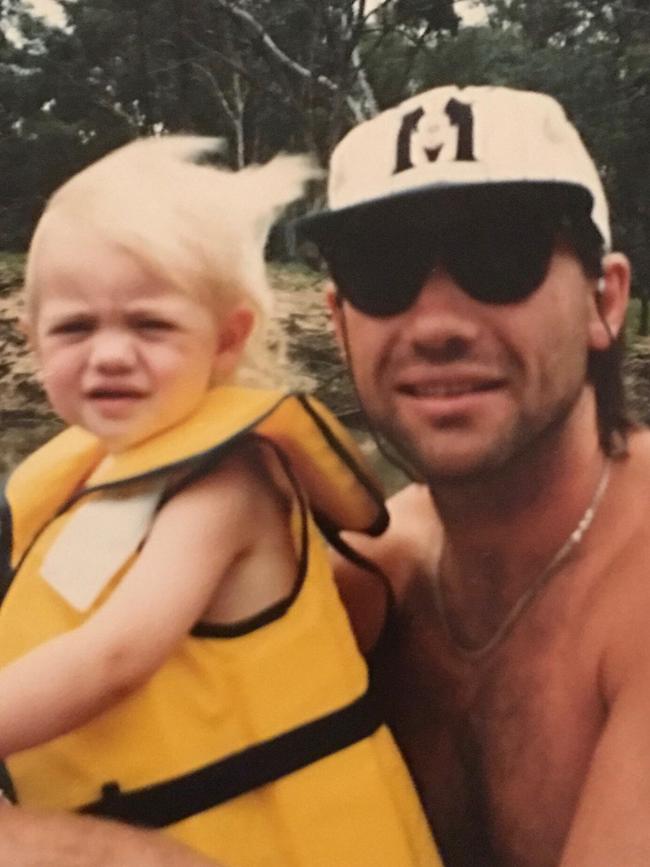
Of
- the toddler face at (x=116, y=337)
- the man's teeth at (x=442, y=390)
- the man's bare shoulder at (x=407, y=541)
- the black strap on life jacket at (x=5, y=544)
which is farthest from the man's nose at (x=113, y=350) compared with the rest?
the man's bare shoulder at (x=407, y=541)

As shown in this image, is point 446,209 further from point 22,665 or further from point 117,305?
point 22,665

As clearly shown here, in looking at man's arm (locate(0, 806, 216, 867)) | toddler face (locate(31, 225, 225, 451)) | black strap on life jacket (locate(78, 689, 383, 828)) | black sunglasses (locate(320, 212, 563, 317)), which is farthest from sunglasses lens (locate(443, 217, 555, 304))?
man's arm (locate(0, 806, 216, 867))

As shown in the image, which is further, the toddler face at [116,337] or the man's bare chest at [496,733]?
the man's bare chest at [496,733]

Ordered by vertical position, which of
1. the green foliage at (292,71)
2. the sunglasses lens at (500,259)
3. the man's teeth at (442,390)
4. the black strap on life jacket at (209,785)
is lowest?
the black strap on life jacket at (209,785)

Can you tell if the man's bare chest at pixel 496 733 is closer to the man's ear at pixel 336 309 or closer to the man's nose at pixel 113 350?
the man's ear at pixel 336 309

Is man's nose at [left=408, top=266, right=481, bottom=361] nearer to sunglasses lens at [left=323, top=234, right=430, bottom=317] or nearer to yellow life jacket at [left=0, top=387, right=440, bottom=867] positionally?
sunglasses lens at [left=323, top=234, right=430, bottom=317]

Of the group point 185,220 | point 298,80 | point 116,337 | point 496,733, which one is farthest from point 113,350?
point 496,733

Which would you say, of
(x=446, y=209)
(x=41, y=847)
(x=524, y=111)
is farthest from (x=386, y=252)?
(x=41, y=847)
